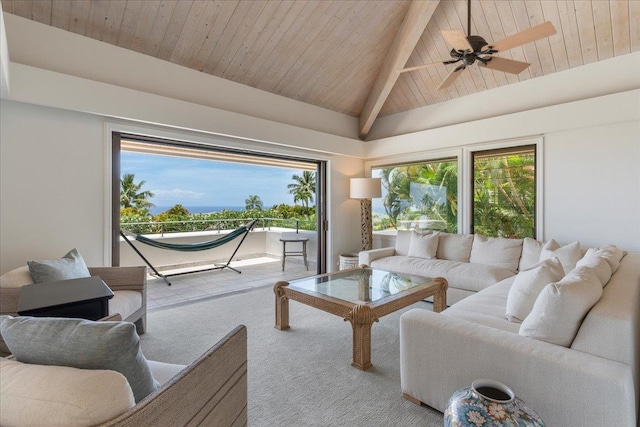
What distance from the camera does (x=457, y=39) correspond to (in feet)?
8.32

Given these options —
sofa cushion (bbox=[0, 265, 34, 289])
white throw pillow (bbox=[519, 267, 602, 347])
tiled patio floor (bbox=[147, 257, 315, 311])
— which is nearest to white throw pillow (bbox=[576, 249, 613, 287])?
white throw pillow (bbox=[519, 267, 602, 347])

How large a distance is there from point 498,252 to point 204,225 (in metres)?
5.78

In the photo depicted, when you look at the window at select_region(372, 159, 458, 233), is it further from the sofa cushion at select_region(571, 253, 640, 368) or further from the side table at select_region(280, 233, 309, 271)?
the sofa cushion at select_region(571, 253, 640, 368)

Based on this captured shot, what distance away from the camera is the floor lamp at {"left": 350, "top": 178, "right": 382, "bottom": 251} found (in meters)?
5.21

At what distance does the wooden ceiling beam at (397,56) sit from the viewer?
3607mm

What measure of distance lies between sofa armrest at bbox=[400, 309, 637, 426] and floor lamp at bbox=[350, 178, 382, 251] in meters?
3.44

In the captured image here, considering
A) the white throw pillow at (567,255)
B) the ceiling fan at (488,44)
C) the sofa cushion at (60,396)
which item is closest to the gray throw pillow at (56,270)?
the sofa cushion at (60,396)

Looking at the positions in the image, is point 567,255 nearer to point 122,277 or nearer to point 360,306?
point 360,306

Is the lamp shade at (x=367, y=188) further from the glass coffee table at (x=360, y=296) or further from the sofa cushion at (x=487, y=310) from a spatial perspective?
the sofa cushion at (x=487, y=310)

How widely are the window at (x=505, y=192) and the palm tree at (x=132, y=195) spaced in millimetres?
6510

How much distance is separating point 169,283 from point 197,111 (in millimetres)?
2704

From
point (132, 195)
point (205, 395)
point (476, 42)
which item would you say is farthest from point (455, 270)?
point (132, 195)

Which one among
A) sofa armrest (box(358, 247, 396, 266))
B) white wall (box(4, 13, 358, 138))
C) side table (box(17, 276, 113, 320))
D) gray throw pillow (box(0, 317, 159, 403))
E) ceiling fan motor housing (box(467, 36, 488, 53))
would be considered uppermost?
white wall (box(4, 13, 358, 138))

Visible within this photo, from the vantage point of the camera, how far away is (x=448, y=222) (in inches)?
193
